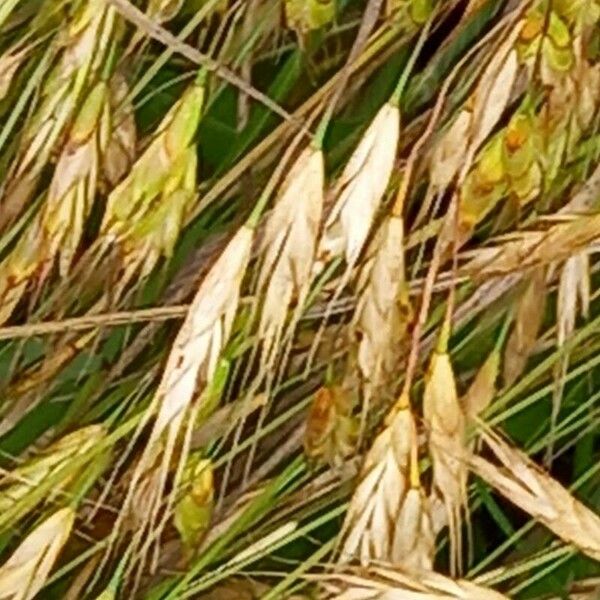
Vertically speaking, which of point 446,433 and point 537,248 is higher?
point 537,248

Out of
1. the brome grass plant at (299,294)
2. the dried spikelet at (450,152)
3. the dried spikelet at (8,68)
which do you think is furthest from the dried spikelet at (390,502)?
the dried spikelet at (8,68)

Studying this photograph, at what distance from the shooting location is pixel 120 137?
0.81m

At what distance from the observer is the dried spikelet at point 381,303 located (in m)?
0.70

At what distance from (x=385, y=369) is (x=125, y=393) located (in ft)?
0.61

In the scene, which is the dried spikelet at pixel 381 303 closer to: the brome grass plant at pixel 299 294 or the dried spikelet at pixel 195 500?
the brome grass plant at pixel 299 294

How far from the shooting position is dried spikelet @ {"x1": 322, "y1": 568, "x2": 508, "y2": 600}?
0.67m

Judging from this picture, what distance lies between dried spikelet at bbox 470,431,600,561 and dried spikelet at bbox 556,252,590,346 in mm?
92

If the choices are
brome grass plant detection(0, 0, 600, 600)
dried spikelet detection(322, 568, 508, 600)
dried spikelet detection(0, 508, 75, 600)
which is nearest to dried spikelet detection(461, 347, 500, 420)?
brome grass plant detection(0, 0, 600, 600)

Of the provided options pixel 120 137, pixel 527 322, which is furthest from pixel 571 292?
pixel 120 137

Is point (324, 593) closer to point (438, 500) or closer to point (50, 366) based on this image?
point (438, 500)

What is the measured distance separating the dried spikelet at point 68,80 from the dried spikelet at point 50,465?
141mm

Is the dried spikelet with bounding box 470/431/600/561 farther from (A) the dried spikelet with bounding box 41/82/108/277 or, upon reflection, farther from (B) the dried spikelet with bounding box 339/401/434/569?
(A) the dried spikelet with bounding box 41/82/108/277

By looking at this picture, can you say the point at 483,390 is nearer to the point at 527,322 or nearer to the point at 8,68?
the point at 527,322

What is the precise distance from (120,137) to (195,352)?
190 mm
